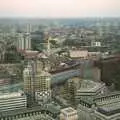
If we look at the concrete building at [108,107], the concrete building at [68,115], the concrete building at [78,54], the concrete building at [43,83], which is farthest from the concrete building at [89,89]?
the concrete building at [78,54]

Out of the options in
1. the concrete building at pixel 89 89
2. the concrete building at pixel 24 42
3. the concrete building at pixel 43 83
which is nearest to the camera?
the concrete building at pixel 89 89

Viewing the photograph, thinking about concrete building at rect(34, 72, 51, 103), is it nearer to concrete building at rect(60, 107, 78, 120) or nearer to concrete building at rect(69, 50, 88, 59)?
concrete building at rect(60, 107, 78, 120)

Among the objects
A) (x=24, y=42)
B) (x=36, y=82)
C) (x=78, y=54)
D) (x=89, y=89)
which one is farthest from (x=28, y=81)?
(x=24, y=42)

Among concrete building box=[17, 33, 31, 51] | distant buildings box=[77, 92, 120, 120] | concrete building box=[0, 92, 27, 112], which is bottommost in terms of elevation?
concrete building box=[0, 92, 27, 112]

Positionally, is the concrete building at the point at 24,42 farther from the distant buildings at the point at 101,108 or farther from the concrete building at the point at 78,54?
the distant buildings at the point at 101,108

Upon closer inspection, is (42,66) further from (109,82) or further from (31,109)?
(31,109)

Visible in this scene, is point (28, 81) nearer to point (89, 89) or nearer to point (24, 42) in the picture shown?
point (89, 89)

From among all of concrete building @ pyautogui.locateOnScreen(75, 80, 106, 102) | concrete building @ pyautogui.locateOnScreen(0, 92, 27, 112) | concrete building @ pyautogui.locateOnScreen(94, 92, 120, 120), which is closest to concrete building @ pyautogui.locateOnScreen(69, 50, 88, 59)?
concrete building @ pyautogui.locateOnScreen(75, 80, 106, 102)

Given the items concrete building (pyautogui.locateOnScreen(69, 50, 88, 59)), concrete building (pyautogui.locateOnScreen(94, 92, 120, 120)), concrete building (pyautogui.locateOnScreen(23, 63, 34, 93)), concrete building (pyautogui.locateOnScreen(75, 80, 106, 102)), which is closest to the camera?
concrete building (pyautogui.locateOnScreen(94, 92, 120, 120))
